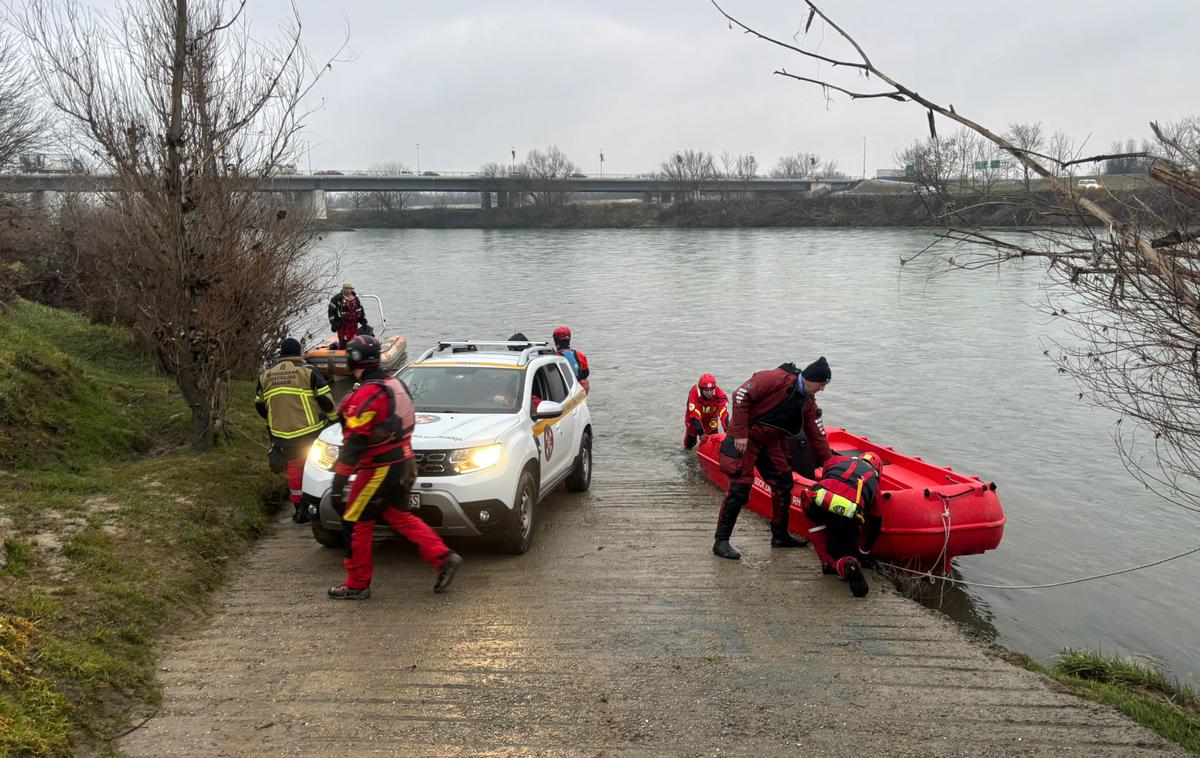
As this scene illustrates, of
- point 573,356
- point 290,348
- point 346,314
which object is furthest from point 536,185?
point 290,348

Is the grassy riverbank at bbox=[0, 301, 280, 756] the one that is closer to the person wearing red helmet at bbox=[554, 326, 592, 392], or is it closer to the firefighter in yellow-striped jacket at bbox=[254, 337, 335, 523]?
the firefighter in yellow-striped jacket at bbox=[254, 337, 335, 523]

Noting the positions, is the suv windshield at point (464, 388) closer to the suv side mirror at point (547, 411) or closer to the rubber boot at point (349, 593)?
the suv side mirror at point (547, 411)

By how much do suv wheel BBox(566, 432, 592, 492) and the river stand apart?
179 centimetres

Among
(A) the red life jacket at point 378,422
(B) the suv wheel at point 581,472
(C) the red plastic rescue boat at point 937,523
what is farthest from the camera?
(B) the suv wheel at point 581,472

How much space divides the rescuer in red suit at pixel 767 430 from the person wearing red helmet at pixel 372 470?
252 centimetres

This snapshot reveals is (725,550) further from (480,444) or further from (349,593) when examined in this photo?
(349,593)

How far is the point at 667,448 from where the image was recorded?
14578mm

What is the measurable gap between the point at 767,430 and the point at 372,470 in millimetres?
3336

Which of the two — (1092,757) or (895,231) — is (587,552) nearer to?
(1092,757)

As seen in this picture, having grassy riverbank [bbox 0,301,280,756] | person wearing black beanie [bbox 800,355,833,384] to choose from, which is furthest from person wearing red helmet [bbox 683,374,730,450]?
grassy riverbank [bbox 0,301,280,756]

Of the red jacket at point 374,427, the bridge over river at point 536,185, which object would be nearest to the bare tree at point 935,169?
the red jacket at point 374,427

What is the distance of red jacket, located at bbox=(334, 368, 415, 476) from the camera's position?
6.22 m

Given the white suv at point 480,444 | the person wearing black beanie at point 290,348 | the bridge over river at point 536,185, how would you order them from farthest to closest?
the bridge over river at point 536,185, the person wearing black beanie at point 290,348, the white suv at point 480,444

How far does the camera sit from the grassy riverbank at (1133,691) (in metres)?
5.07
